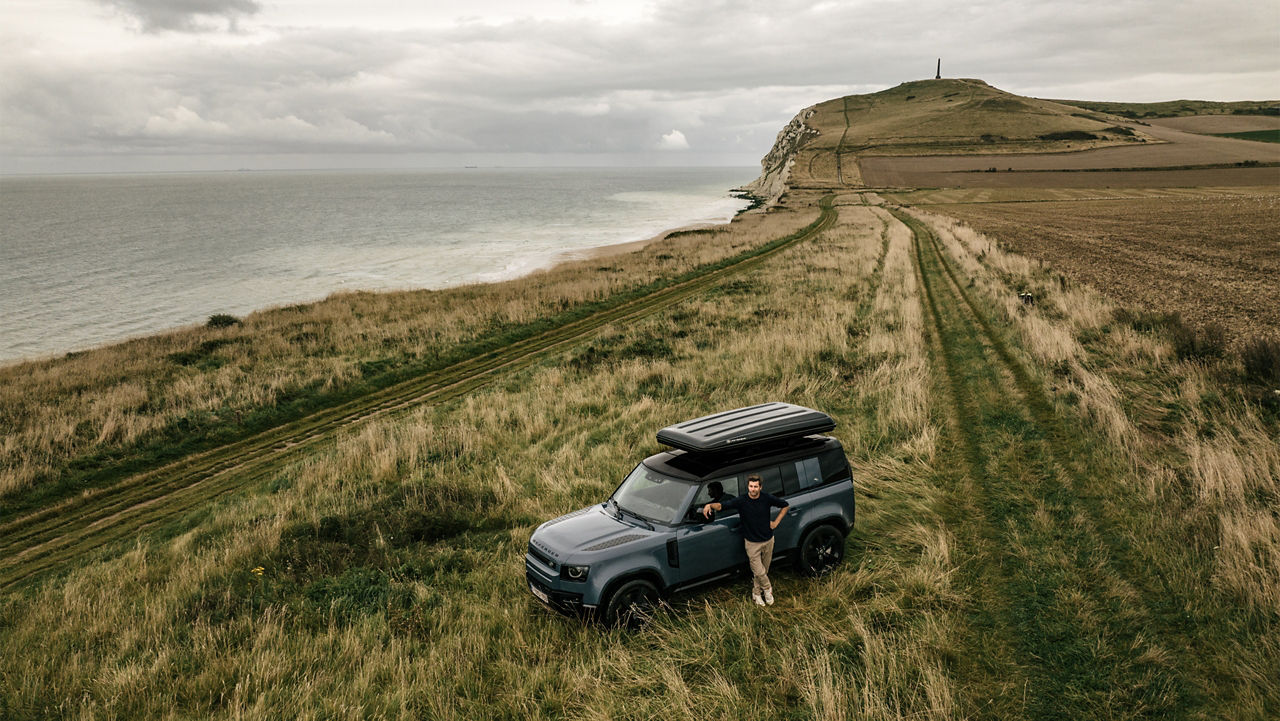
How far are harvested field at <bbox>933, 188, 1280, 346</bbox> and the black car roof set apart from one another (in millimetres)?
15860

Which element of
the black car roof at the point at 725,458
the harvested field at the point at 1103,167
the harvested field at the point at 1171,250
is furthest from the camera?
the harvested field at the point at 1103,167

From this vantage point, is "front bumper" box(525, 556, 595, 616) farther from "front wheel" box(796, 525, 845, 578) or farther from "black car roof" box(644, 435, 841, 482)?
"front wheel" box(796, 525, 845, 578)

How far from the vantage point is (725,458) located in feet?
29.3

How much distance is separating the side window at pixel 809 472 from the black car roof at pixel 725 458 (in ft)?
0.43

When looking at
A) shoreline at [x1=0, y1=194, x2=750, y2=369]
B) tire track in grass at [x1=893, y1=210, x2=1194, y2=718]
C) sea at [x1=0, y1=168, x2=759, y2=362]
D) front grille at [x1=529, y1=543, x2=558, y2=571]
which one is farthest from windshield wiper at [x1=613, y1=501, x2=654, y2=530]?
sea at [x1=0, y1=168, x2=759, y2=362]

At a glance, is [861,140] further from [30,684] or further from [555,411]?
[30,684]

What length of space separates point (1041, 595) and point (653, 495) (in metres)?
4.96

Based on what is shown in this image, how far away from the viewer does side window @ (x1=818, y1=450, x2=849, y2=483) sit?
30.7 ft

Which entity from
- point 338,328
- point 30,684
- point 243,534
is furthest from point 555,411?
point 338,328

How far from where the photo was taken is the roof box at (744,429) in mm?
8859

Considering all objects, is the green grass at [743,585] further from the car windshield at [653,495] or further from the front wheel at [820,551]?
the car windshield at [653,495]

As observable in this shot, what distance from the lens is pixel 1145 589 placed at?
7863 mm

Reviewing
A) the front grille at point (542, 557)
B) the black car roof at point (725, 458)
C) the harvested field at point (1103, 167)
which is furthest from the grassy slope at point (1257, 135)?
the front grille at point (542, 557)

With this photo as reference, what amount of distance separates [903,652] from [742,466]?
2897mm
